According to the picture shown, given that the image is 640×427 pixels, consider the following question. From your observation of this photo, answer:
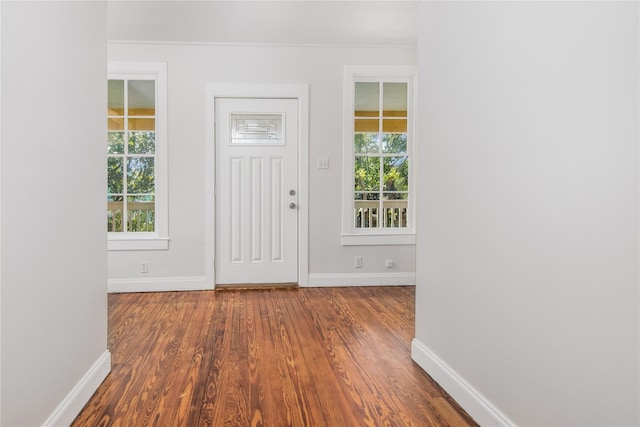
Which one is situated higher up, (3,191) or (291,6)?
(291,6)

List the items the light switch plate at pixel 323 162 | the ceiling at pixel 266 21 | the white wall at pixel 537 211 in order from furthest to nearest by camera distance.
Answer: the light switch plate at pixel 323 162 → the ceiling at pixel 266 21 → the white wall at pixel 537 211

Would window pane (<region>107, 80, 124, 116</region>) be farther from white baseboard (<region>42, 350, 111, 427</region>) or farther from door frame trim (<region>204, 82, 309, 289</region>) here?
white baseboard (<region>42, 350, 111, 427</region>)

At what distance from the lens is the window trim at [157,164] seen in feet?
13.4

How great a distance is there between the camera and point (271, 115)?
4.28 meters

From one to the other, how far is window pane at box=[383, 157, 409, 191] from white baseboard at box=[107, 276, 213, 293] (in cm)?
209

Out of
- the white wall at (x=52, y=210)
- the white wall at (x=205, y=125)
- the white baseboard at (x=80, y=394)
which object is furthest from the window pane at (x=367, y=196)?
the white baseboard at (x=80, y=394)

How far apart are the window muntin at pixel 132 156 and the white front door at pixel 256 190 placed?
66 centimetres

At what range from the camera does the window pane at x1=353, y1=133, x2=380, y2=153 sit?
14.5 ft

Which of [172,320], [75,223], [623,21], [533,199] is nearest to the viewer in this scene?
[623,21]

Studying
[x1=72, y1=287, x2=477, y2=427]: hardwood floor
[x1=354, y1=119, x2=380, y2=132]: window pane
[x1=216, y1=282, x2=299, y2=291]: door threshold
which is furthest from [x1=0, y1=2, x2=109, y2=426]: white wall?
[x1=354, y1=119, x2=380, y2=132]: window pane

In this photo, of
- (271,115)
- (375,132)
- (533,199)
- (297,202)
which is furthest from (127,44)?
(533,199)

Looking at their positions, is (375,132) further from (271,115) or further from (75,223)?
(75,223)

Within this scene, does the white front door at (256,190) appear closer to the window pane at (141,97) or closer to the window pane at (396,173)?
the window pane at (141,97)

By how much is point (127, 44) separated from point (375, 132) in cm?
256
